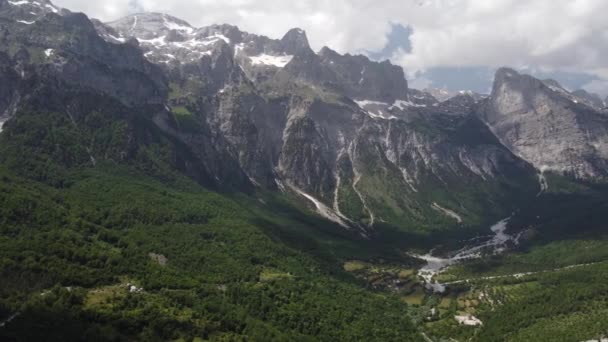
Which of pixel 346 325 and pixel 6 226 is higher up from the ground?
pixel 6 226

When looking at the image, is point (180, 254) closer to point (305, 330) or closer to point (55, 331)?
point (305, 330)

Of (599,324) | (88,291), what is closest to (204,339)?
(88,291)

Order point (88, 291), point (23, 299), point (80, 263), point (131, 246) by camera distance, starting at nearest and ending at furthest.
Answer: point (23, 299) < point (88, 291) < point (80, 263) < point (131, 246)

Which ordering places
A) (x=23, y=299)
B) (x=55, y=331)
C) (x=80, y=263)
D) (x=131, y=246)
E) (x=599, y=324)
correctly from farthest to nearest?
(x=131, y=246)
(x=599, y=324)
(x=80, y=263)
(x=23, y=299)
(x=55, y=331)

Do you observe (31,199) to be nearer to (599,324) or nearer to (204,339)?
(204,339)

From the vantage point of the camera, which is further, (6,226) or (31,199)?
(31,199)

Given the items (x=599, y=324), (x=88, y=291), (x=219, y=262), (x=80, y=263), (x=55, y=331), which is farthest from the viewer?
(x=219, y=262)

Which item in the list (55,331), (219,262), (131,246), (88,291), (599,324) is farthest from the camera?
(219,262)

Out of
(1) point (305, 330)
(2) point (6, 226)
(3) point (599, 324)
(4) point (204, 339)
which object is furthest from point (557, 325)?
(2) point (6, 226)

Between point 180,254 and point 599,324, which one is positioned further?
point 180,254
